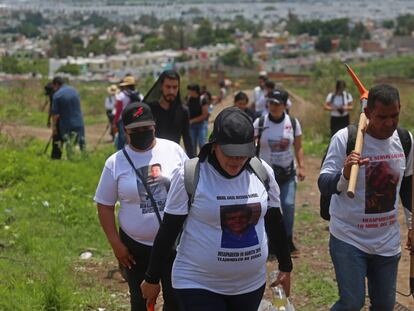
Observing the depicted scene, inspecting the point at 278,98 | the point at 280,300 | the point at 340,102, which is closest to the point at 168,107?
the point at 278,98

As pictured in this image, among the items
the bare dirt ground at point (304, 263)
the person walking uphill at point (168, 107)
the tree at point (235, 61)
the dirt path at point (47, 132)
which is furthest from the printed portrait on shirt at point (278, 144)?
the tree at point (235, 61)

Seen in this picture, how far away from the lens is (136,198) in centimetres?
449

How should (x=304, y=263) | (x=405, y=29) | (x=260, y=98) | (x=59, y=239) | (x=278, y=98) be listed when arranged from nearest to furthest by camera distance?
(x=278, y=98) < (x=304, y=263) < (x=59, y=239) < (x=260, y=98) < (x=405, y=29)

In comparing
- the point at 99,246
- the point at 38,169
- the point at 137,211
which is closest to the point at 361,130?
the point at 137,211

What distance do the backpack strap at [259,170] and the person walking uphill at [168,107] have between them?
2.67 metres

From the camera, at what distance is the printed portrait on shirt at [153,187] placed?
4.50m

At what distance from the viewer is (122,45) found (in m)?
137

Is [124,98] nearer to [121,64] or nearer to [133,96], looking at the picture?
[133,96]

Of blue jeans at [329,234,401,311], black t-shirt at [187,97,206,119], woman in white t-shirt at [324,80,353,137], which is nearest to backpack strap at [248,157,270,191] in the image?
blue jeans at [329,234,401,311]

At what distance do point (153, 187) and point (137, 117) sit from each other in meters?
0.45

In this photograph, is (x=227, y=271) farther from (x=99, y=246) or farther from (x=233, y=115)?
(x=99, y=246)

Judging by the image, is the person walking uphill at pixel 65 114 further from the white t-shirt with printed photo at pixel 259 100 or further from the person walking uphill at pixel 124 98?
the white t-shirt with printed photo at pixel 259 100

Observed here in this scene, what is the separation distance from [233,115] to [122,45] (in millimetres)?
135825

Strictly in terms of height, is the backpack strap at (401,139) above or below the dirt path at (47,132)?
above
